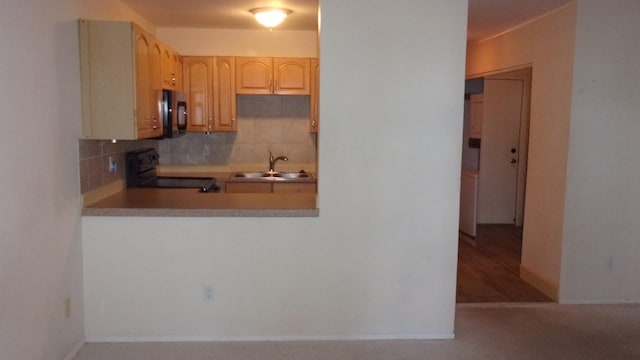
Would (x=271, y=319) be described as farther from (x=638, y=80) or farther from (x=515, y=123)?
(x=515, y=123)

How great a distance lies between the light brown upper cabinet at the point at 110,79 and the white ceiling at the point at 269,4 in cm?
110

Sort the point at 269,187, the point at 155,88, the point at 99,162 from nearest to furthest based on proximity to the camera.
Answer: the point at 99,162 → the point at 155,88 → the point at 269,187

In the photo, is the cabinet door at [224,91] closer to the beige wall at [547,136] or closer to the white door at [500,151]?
the beige wall at [547,136]

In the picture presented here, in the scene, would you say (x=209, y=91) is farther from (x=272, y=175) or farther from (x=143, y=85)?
(x=143, y=85)

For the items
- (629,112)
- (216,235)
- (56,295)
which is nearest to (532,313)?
(629,112)

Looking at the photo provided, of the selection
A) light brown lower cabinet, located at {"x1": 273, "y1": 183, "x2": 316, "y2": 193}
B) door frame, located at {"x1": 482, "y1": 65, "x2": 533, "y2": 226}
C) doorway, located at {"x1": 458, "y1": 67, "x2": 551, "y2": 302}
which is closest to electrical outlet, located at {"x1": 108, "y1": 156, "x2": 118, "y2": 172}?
light brown lower cabinet, located at {"x1": 273, "y1": 183, "x2": 316, "y2": 193}

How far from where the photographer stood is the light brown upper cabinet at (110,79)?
3338 millimetres

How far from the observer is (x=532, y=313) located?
414cm

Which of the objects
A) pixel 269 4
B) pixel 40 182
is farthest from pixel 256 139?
pixel 40 182

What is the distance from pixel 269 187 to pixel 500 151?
152 inches

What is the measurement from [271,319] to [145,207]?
113 centimetres

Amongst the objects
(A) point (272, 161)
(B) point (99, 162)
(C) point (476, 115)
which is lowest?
(A) point (272, 161)

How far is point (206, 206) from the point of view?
3.56 metres

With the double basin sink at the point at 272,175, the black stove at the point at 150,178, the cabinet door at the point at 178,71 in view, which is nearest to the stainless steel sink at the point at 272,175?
the double basin sink at the point at 272,175
